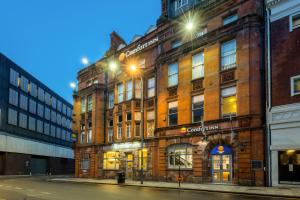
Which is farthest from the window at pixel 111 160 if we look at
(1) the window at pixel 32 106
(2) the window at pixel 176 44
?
(1) the window at pixel 32 106

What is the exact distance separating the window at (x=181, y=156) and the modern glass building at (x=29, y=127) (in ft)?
132

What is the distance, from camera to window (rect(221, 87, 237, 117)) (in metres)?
30.2

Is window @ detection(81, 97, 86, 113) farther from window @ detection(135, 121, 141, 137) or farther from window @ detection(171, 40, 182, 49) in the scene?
window @ detection(171, 40, 182, 49)

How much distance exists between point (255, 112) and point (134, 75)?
17.3 m

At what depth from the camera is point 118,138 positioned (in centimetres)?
4412

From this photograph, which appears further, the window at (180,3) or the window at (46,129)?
the window at (46,129)

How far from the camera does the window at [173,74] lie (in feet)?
119

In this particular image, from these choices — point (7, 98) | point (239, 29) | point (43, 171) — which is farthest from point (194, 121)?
point (43, 171)

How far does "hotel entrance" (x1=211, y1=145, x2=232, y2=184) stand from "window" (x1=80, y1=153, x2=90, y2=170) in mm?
21500

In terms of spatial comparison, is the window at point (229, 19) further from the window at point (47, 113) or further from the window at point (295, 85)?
the window at point (47, 113)

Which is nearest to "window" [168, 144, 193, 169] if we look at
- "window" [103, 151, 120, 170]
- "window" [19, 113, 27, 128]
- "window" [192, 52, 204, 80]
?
"window" [192, 52, 204, 80]

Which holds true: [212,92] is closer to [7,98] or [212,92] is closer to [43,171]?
[7,98]

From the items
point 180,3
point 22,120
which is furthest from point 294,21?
point 22,120

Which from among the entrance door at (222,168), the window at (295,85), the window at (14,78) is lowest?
the entrance door at (222,168)
